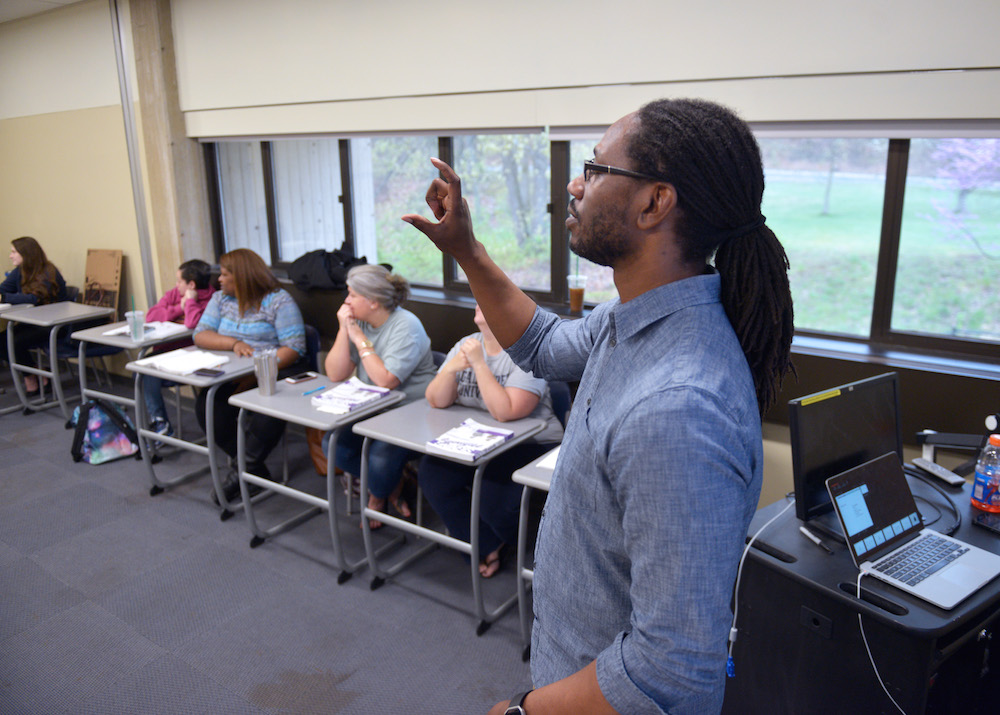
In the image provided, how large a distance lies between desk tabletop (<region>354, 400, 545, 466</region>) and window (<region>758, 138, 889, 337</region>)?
4.13 feet

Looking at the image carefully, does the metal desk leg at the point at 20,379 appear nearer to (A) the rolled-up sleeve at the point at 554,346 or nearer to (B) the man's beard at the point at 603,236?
(A) the rolled-up sleeve at the point at 554,346

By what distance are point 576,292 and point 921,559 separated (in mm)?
1945

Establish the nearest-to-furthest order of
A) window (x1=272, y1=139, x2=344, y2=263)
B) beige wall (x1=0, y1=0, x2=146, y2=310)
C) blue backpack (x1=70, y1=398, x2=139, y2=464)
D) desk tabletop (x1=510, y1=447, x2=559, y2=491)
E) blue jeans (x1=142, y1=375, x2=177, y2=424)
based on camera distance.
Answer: desk tabletop (x1=510, y1=447, x2=559, y2=491) → blue backpack (x1=70, y1=398, x2=139, y2=464) → blue jeans (x1=142, y1=375, x2=177, y2=424) → window (x1=272, y1=139, x2=344, y2=263) → beige wall (x1=0, y1=0, x2=146, y2=310)

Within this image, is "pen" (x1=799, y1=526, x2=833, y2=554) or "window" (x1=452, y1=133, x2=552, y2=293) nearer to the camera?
"pen" (x1=799, y1=526, x2=833, y2=554)

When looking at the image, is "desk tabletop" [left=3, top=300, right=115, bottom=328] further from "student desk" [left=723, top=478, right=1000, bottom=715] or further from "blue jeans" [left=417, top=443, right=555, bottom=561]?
"student desk" [left=723, top=478, right=1000, bottom=715]

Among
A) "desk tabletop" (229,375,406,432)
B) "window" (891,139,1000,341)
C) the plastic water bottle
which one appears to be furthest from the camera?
"desk tabletop" (229,375,406,432)

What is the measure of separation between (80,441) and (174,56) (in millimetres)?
2535

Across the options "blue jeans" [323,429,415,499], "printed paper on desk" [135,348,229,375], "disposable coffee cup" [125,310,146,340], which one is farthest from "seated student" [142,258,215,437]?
"blue jeans" [323,429,415,499]

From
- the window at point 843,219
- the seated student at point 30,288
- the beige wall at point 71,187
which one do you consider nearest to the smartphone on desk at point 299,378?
the window at point 843,219

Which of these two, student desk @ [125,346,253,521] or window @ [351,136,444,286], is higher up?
window @ [351,136,444,286]

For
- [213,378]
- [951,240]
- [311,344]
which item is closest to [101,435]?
[213,378]

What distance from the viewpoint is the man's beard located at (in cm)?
86

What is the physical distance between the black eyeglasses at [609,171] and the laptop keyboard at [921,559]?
1234mm

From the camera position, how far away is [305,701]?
222 centimetres
